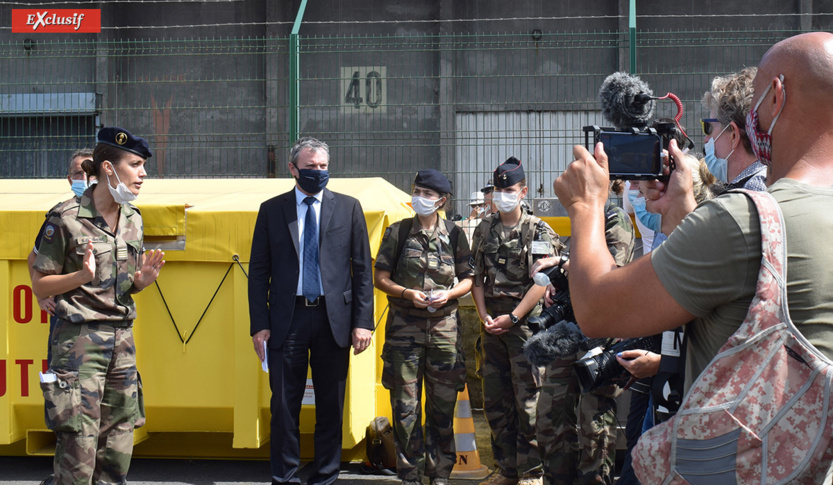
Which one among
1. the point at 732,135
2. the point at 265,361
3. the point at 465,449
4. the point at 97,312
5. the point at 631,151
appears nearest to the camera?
the point at 631,151

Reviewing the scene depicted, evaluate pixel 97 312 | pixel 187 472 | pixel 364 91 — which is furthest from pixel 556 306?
pixel 364 91

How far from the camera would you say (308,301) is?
478cm

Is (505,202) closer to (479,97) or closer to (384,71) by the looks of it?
(479,97)

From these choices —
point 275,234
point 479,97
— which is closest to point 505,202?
point 275,234

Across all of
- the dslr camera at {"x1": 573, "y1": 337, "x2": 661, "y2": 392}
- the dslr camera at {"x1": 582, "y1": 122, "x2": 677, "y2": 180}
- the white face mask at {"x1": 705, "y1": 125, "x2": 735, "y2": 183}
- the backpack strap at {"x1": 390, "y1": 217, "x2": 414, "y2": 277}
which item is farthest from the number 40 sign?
the dslr camera at {"x1": 582, "y1": 122, "x2": 677, "y2": 180}

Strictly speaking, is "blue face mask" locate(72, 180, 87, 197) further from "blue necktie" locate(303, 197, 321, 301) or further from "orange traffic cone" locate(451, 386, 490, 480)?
"orange traffic cone" locate(451, 386, 490, 480)

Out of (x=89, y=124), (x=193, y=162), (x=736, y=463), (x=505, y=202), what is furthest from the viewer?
(x=193, y=162)

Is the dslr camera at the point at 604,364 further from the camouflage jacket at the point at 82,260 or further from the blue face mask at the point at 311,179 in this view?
the camouflage jacket at the point at 82,260

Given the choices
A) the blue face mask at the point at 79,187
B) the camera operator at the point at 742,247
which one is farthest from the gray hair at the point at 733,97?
the blue face mask at the point at 79,187

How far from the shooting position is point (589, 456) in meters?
4.40

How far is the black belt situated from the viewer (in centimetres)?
478

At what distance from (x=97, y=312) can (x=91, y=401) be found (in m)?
0.45

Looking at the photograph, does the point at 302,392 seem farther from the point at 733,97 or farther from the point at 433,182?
the point at 733,97

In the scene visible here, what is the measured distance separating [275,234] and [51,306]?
1.31 metres
